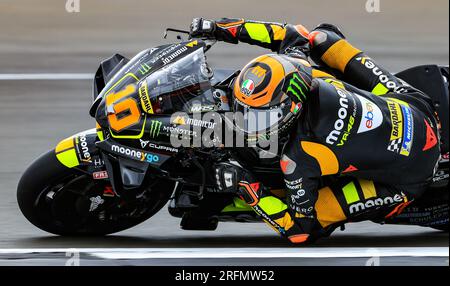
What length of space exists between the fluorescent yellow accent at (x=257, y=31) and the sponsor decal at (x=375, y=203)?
1169mm

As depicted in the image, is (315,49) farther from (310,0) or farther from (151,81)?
(310,0)

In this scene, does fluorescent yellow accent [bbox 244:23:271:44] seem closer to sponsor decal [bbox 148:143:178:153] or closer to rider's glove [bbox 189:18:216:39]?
rider's glove [bbox 189:18:216:39]

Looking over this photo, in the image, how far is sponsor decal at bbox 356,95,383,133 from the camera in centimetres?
576

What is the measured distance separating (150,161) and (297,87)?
92cm

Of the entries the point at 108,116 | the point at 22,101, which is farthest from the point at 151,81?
the point at 22,101

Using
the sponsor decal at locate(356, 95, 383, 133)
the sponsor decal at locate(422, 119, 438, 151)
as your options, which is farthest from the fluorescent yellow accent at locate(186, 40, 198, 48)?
the sponsor decal at locate(422, 119, 438, 151)

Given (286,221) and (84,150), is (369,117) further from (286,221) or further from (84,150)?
(84,150)

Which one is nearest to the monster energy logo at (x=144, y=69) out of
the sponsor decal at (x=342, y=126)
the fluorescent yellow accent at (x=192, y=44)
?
the fluorescent yellow accent at (x=192, y=44)

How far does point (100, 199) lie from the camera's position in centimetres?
624

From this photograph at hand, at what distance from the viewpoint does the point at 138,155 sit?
575 centimetres

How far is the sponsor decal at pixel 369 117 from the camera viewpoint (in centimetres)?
576

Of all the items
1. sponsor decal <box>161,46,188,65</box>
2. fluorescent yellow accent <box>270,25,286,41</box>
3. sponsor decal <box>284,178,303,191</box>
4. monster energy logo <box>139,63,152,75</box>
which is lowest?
sponsor decal <box>284,178,303,191</box>

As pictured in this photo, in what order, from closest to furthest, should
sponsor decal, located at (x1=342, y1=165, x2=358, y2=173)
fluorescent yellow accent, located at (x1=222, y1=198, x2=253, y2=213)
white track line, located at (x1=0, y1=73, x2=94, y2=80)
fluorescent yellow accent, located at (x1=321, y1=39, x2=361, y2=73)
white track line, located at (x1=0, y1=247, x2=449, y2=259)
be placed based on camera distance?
white track line, located at (x1=0, y1=247, x2=449, y2=259), sponsor decal, located at (x1=342, y1=165, x2=358, y2=173), fluorescent yellow accent, located at (x1=222, y1=198, x2=253, y2=213), fluorescent yellow accent, located at (x1=321, y1=39, x2=361, y2=73), white track line, located at (x1=0, y1=73, x2=94, y2=80)

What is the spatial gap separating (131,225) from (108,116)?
95cm
